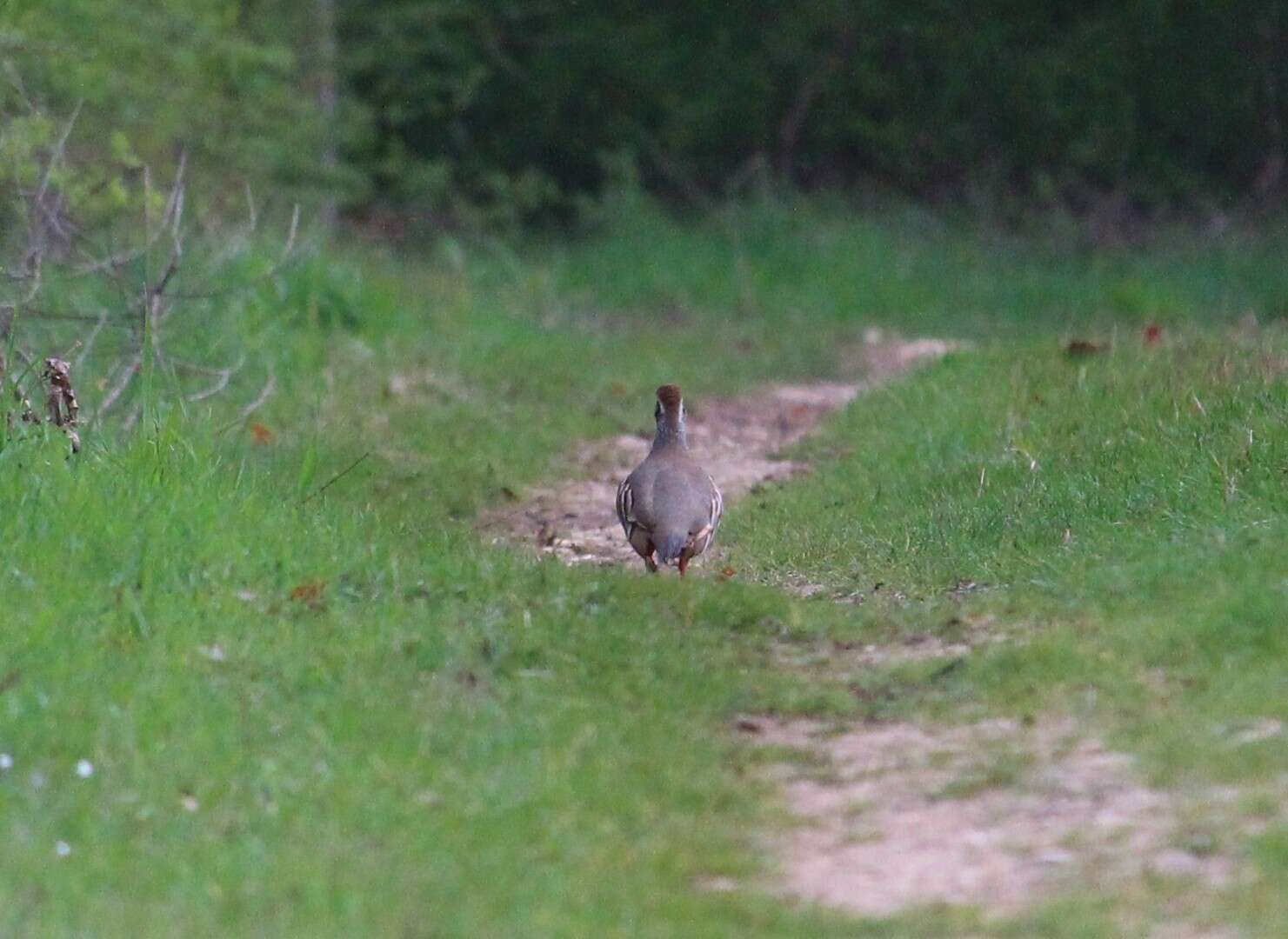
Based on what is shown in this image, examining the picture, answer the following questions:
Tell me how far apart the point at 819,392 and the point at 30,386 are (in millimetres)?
6220

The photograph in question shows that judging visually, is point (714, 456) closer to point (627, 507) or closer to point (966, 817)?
point (627, 507)

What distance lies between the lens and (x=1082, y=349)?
10844 mm

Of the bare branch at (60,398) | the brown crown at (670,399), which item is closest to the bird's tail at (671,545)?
the brown crown at (670,399)

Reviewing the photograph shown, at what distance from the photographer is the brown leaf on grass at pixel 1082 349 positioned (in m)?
10.8

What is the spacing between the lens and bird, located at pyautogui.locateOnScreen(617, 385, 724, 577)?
7.47m

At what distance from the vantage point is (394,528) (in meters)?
7.71

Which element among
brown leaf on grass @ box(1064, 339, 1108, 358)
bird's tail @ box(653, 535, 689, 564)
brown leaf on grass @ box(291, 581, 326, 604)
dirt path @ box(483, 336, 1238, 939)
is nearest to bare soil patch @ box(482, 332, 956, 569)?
bird's tail @ box(653, 535, 689, 564)

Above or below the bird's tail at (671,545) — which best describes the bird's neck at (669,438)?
above

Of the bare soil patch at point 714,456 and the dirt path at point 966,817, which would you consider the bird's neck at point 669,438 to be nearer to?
the bare soil patch at point 714,456

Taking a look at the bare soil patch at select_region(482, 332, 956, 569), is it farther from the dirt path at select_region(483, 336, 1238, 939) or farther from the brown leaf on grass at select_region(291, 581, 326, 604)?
the dirt path at select_region(483, 336, 1238, 939)

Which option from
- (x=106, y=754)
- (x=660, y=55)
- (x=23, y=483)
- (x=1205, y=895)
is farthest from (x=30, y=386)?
(x=660, y=55)

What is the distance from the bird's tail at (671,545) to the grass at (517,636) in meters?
0.41

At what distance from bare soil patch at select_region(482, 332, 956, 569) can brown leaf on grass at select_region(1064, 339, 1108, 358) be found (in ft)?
5.32

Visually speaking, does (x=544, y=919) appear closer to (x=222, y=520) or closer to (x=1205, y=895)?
(x=1205, y=895)
